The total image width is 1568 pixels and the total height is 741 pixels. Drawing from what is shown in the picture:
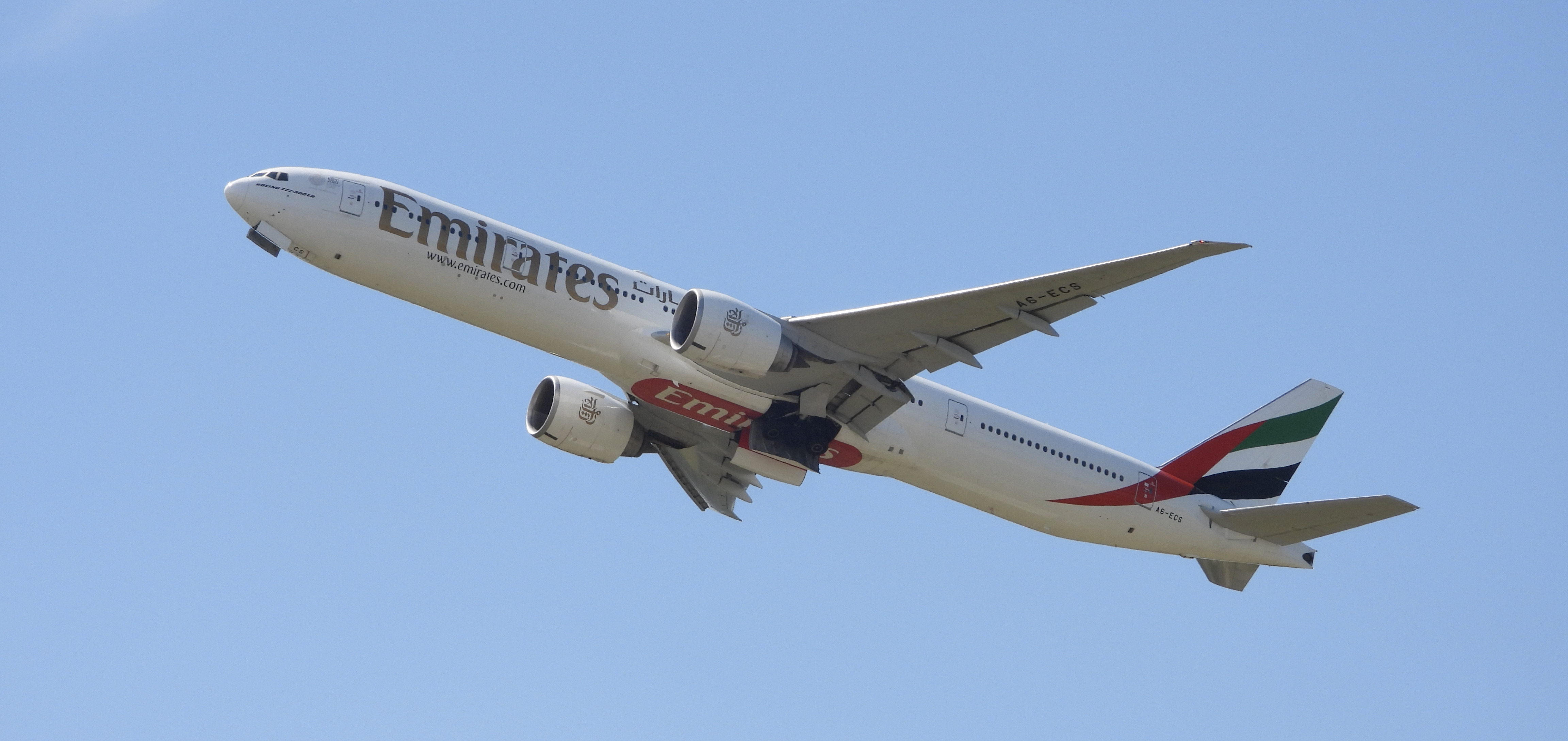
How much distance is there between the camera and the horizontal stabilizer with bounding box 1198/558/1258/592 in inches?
1309

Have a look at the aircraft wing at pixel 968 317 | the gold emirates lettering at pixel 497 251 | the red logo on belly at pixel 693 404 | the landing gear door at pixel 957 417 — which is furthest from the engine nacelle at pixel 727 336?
the landing gear door at pixel 957 417

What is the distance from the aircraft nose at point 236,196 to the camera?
26.8 m

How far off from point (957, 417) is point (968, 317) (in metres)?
4.41

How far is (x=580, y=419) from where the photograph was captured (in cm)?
3192

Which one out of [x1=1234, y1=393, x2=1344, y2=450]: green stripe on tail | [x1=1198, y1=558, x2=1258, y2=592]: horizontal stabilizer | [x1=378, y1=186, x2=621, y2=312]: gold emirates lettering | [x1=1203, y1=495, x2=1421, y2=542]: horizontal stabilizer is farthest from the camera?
[x1=1234, y1=393, x2=1344, y2=450]: green stripe on tail

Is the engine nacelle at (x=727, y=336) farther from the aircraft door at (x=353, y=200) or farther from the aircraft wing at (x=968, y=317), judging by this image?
the aircraft door at (x=353, y=200)

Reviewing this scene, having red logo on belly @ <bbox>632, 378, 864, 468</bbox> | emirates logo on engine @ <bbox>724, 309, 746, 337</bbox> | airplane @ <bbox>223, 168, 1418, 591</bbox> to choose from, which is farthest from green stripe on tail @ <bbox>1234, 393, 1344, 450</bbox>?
emirates logo on engine @ <bbox>724, 309, 746, 337</bbox>

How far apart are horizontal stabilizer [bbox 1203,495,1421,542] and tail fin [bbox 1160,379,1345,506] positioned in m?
0.91

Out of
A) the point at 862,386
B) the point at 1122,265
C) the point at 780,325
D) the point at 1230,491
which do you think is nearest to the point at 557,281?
the point at 780,325

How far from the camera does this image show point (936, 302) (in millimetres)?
25703

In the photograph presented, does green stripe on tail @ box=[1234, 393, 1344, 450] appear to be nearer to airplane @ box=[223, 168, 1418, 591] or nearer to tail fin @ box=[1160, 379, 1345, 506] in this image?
tail fin @ box=[1160, 379, 1345, 506]

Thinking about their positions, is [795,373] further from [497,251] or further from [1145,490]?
[1145,490]

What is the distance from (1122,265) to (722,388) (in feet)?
27.8

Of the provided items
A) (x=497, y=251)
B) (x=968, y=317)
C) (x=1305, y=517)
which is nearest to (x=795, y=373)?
(x=968, y=317)
